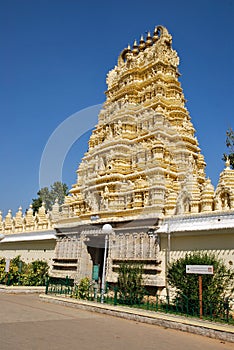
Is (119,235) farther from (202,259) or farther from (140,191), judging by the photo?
(202,259)

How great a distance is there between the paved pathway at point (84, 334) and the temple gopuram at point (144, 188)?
221 inches

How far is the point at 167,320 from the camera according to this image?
1032 centimetres

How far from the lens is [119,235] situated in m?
18.7

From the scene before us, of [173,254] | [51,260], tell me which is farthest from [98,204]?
[173,254]

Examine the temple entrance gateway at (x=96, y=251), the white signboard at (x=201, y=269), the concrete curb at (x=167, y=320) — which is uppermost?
the temple entrance gateway at (x=96, y=251)

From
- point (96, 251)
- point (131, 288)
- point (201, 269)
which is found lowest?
point (131, 288)

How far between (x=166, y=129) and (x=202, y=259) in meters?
13.0

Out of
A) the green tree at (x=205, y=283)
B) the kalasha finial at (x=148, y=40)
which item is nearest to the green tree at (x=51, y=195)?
the kalasha finial at (x=148, y=40)

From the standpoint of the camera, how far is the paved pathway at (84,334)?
7.62m

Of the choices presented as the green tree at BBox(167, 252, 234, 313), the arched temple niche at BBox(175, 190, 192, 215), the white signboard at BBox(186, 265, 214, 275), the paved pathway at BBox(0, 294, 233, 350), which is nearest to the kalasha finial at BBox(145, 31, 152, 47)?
the arched temple niche at BBox(175, 190, 192, 215)

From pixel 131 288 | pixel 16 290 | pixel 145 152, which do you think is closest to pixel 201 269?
pixel 131 288

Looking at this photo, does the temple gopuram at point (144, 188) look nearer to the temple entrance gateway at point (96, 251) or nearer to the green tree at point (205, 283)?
the temple entrance gateway at point (96, 251)

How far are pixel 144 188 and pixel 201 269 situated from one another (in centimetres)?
889

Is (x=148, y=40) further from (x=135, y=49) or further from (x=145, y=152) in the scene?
(x=145, y=152)
